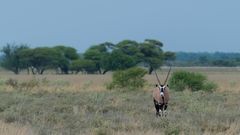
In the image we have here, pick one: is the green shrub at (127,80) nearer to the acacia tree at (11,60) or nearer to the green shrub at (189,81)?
the green shrub at (189,81)

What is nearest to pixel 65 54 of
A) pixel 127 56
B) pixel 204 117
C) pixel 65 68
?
pixel 65 68

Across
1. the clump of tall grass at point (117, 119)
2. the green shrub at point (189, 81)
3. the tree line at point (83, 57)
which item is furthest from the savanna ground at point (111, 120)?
the tree line at point (83, 57)

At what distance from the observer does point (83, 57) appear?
4166 inches

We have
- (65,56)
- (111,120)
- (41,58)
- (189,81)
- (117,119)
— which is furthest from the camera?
(65,56)

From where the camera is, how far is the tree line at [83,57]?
10062cm

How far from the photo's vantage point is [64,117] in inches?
730

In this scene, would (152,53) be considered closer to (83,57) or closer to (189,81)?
(83,57)

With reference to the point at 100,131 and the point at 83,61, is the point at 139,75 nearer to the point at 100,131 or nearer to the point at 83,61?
the point at 100,131

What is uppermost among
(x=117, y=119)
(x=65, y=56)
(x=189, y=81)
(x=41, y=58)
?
(x=65, y=56)

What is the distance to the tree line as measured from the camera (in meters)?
101

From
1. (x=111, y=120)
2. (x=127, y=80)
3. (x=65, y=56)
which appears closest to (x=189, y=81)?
(x=127, y=80)

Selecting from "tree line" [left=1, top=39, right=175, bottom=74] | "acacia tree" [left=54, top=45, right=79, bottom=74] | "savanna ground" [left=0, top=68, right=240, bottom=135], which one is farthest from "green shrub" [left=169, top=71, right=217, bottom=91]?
"acacia tree" [left=54, top=45, right=79, bottom=74]

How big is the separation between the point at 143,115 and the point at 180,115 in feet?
3.86

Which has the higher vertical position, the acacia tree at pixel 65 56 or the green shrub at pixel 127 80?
the acacia tree at pixel 65 56
